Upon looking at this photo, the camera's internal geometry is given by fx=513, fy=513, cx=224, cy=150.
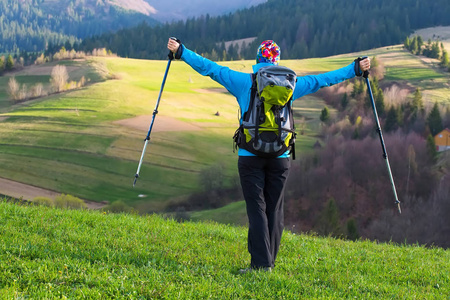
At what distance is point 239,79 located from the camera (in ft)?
23.4

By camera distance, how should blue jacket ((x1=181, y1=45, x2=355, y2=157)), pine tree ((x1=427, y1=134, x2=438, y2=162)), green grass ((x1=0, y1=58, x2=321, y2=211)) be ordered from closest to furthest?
1. blue jacket ((x1=181, y1=45, x2=355, y2=157))
2. green grass ((x1=0, y1=58, x2=321, y2=211))
3. pine tree ((x1=427, y1=134, x2=438, y2=162))

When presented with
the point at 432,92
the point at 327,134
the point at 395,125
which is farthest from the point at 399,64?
the point at 327,134

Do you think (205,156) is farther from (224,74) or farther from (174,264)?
(174,264)

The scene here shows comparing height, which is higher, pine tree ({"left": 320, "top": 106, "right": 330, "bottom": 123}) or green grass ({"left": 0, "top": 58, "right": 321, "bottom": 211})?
pine tree ({"left": 320, "top": 106, "right": 330, "bottom": 123})

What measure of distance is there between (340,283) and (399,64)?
15962 cm

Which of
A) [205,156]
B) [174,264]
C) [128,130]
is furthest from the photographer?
[128,130]

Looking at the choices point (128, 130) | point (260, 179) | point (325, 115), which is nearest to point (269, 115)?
point (260, 179)

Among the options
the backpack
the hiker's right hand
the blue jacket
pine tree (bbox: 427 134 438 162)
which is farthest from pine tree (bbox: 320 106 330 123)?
the backpack

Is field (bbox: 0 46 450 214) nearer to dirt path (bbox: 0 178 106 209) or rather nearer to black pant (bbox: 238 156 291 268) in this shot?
dirt path (bbox: 0 178 106 209)

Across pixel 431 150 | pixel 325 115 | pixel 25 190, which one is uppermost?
pixel 325 115

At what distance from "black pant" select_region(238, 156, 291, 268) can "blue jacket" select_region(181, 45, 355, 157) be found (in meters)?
0.17

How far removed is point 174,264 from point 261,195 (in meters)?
1.48

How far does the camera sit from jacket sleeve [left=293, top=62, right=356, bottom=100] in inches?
297

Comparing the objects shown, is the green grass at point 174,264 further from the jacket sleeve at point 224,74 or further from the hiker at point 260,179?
the jacket sleeve at point 224,74
